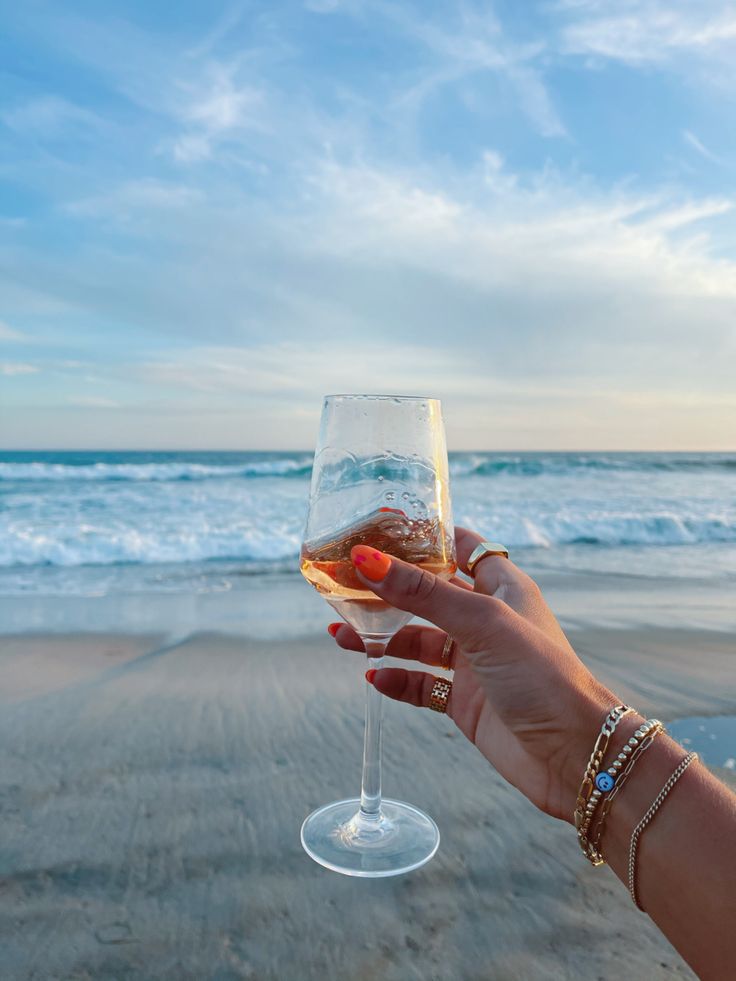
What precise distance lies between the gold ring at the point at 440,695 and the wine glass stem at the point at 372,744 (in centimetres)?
23

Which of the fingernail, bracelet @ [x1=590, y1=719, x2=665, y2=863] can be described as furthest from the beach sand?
the fingernail

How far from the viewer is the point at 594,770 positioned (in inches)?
51.6

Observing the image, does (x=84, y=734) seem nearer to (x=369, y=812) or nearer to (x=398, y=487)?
(x=369, y=812)

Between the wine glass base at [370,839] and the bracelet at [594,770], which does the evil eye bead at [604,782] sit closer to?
the bracelet at [594,770]

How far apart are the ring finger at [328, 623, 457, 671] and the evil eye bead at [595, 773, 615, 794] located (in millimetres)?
856

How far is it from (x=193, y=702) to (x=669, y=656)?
255cm

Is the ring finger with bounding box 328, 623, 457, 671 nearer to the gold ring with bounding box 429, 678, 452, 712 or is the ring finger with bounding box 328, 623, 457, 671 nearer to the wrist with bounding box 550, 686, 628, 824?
the gold ring with bounding box 429, 678, 452, 712

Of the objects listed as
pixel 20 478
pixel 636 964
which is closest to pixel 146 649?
pixel 636 964

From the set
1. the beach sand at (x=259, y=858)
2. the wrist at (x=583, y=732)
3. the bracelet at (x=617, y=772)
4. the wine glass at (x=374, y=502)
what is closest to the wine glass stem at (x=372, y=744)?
the wine glass at (x=374, y=502)

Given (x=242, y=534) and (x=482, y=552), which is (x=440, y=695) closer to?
(x=482, y=552)

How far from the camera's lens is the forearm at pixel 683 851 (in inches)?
43.3

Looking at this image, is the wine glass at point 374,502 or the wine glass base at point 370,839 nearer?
the wine glass at point 374,502

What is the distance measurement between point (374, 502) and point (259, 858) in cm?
101

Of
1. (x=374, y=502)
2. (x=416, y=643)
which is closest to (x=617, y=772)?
(x=374, y=502)
